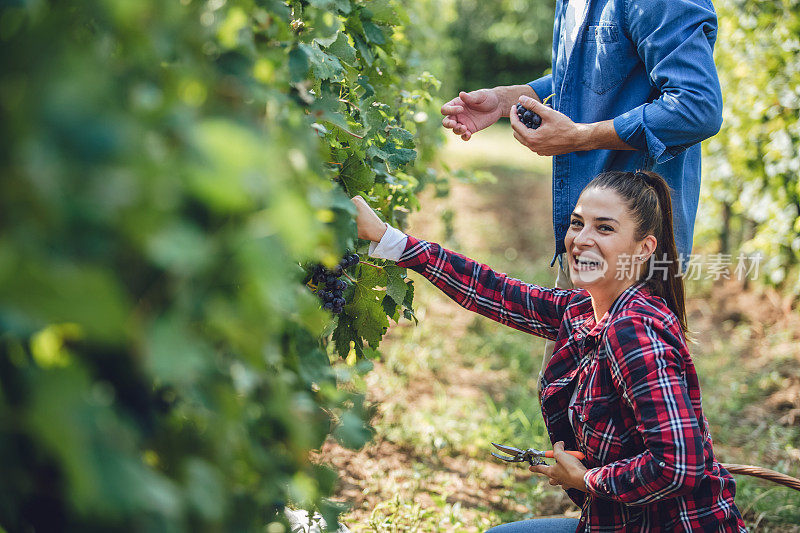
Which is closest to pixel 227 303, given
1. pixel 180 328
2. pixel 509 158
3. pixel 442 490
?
pixel 180 328

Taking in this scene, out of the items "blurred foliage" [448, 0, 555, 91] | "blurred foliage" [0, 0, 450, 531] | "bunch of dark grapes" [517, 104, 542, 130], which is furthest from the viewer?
"blurred foliage" [448, 0, 555, 91]

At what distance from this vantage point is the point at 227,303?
0.67 metres

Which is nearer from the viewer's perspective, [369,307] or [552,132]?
[369,307]

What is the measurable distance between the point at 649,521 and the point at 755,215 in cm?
352

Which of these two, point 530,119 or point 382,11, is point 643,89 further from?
point 382,11

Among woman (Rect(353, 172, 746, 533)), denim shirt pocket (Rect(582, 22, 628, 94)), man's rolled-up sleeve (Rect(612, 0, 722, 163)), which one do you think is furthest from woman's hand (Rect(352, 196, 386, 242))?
denim shirt pocket (Rect(582, 22, 628, 94))

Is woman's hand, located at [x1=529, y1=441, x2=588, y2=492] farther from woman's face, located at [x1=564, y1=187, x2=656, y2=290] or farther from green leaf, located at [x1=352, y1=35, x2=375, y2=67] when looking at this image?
green leaf, located at [x1=352, y1=35, x2=375, y2=67]

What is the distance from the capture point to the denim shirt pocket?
2.07 metres

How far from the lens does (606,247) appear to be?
1.78 meters

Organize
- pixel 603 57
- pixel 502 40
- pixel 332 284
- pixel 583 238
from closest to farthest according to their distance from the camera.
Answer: pixel 332 284 → pixel 583 238 → pixel 603 57 → pixel 502 40

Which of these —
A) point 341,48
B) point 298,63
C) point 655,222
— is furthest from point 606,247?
point 298,63

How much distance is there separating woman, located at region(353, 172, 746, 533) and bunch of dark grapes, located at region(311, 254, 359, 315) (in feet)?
0.51

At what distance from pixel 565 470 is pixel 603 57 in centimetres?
126

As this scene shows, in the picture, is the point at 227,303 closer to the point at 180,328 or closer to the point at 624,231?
the point at 180,328
